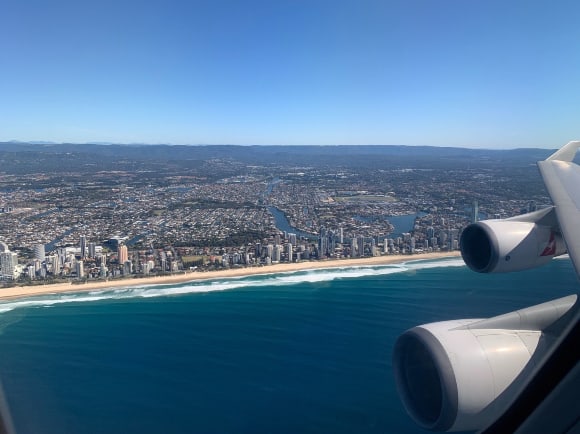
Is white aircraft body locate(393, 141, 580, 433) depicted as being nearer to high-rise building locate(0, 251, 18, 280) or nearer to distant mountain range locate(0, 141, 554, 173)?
high-rise building locate(0, 251, 18, 280)

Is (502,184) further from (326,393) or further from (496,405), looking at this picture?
(496,405)

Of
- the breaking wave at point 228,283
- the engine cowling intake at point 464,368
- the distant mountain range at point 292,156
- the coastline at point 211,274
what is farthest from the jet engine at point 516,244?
the distant mountain range at point 292,156

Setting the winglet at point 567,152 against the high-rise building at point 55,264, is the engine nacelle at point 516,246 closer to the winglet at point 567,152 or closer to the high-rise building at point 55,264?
the winglet at point 567,152

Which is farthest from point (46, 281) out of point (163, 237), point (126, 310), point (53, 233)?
point (53, 233)

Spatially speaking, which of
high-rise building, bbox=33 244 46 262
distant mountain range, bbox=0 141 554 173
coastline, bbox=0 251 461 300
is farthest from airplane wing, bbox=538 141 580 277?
distant mountain range, bbox=0 141 554 173

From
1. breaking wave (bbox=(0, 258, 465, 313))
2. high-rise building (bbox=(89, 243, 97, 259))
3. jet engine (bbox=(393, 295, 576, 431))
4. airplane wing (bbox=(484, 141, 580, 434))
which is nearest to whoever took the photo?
airplane wing (bbox=(484, 141, 580, 434))
